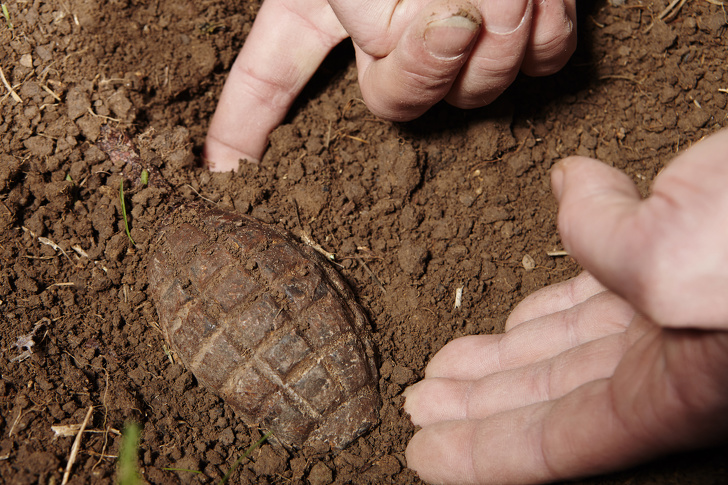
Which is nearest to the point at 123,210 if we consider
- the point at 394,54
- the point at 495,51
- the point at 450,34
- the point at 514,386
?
the point at 394,54

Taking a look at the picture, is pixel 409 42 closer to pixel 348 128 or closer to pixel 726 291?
pixel 348 128

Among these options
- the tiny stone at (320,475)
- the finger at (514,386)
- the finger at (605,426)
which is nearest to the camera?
the finger at (605,426)

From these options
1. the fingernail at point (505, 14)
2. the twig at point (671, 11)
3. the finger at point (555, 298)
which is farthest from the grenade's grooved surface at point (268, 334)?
the twig at point (671, 11)

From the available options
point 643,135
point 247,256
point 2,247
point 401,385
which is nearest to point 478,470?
point 401,385

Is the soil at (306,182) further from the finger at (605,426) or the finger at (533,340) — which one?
the finger at (605,426)

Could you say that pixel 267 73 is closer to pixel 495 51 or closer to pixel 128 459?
pixel 495 51
